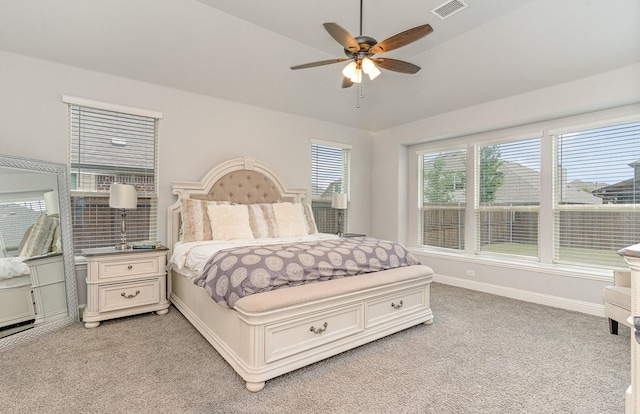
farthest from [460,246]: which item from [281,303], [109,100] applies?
[109,100]

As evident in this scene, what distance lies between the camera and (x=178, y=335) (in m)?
2.72

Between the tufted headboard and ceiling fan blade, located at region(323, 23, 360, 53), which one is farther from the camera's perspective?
the tufted headboard

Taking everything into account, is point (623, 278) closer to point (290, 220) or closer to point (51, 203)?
point (290, 220)

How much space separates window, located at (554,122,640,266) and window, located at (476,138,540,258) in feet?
0.85

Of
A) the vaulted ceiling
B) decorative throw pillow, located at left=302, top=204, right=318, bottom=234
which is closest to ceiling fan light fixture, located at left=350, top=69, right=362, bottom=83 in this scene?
the vaulted ceiling

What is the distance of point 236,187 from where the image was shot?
4137 millimetres

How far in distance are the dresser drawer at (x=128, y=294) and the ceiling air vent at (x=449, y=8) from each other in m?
3.87

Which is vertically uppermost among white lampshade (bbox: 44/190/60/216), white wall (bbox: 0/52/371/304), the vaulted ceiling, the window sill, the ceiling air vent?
the ceiling air vent

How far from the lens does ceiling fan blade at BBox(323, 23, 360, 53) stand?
2117 millimetres

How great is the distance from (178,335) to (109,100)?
2656mm

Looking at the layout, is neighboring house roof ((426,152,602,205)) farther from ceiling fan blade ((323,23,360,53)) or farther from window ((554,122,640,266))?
ceiling fan blade ((323,23,360,53))

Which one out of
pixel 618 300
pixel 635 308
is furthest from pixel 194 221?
pixel 618 300

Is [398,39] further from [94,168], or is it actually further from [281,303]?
[94,168]

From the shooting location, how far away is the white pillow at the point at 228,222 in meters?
3.41
